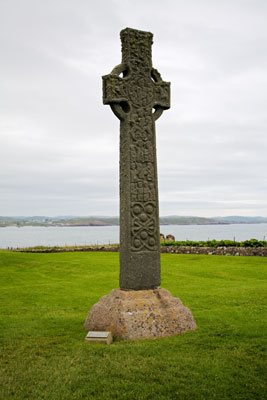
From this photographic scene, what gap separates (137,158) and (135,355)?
12.1ft

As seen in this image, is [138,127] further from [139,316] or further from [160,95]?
[139,316]

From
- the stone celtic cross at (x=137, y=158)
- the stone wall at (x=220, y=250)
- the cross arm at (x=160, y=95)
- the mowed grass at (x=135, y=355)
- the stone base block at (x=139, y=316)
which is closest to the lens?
the mowed grass at (x=135, y=355)

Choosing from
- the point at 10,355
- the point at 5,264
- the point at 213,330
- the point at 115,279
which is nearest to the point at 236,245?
the point at 115,279

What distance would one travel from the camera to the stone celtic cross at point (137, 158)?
748 centimetres

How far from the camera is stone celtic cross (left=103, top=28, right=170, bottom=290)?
7.48 m

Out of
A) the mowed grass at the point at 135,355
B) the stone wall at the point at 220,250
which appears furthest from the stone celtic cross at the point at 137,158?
the stone wall at the point at 220,250

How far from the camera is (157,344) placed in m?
6.26

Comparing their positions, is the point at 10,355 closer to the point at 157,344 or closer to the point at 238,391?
the point at 157,344

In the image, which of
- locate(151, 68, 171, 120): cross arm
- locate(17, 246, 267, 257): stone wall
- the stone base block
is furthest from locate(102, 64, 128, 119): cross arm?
locate(17, 246, 267, 257): stone wall

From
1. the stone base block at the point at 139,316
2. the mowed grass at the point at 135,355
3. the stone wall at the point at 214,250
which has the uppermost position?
the stone wall at the point at 214,250

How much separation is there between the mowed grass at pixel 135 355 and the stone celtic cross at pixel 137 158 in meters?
1.49

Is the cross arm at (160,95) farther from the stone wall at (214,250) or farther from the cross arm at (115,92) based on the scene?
the stone wall at (214,250)

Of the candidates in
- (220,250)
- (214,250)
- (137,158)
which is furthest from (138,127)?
(214,250)

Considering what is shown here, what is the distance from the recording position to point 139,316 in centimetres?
686
